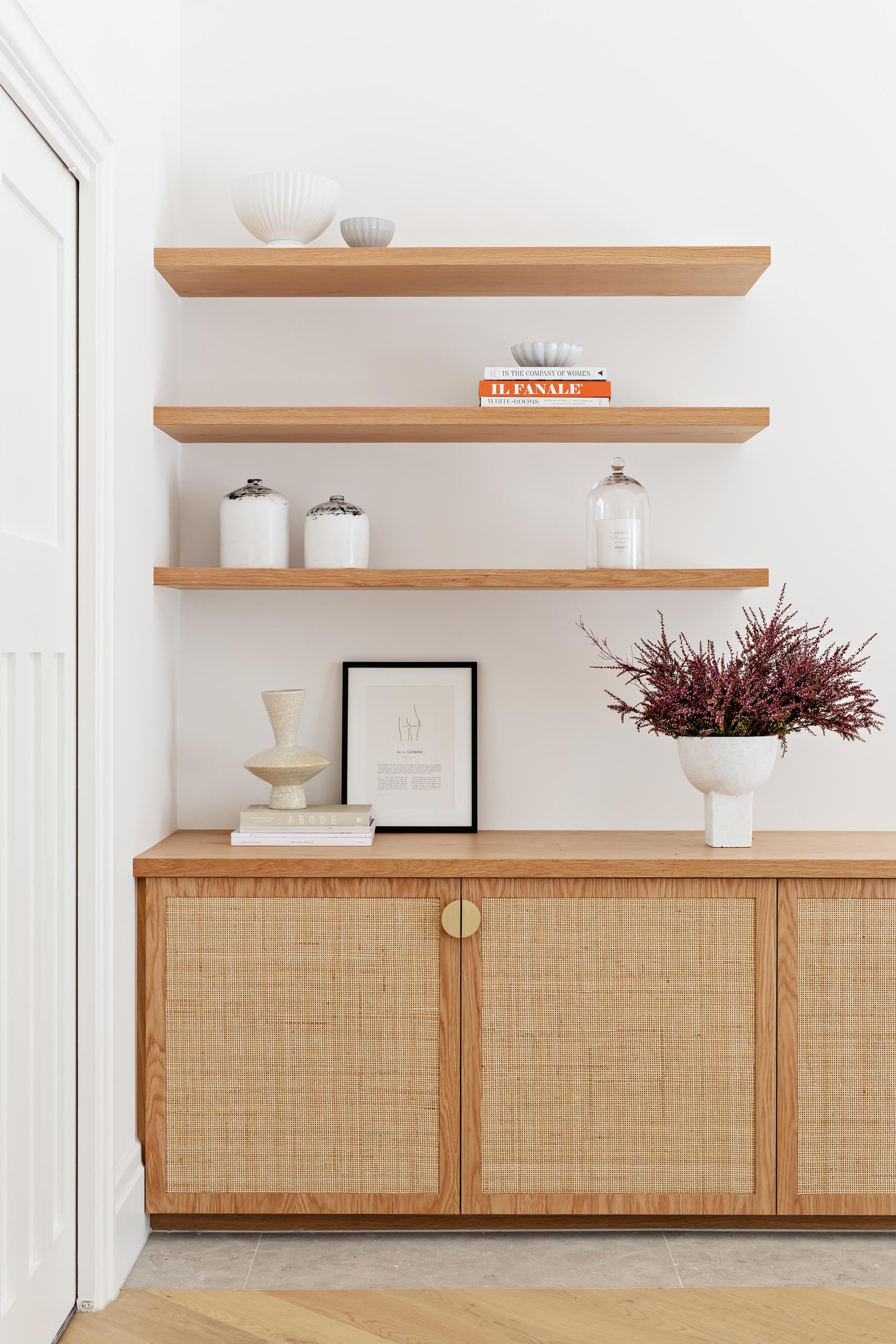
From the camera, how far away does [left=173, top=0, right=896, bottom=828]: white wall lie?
7.97 ft

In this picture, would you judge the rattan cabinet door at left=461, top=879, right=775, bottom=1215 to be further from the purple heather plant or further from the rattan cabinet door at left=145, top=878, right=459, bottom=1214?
the purple heather plant

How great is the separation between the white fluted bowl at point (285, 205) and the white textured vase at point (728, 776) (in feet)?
4.32

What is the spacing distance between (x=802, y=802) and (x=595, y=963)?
709 millimetres

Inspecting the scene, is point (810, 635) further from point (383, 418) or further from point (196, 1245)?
point (196, 1245)

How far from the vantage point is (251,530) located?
7.43 feet

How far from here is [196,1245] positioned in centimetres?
205

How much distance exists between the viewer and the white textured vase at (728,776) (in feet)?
6.90

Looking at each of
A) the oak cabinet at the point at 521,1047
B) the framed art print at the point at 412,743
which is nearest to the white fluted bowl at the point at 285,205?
the framed art print at the point at 412,743

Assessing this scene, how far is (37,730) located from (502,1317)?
1.26 m

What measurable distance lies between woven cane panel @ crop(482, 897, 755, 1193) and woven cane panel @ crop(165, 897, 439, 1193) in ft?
0.44

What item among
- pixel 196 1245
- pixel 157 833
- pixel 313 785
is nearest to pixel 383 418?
pixel 313 785

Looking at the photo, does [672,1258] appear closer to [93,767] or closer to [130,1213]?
[130,1213]

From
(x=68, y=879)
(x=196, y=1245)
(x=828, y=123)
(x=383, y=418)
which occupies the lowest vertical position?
(x=196, y=1245)

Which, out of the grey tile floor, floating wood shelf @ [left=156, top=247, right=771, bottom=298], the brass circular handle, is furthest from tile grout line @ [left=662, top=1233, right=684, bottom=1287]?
floating wood shelf @ [left=156, top=247, right=771, bottom=298]
